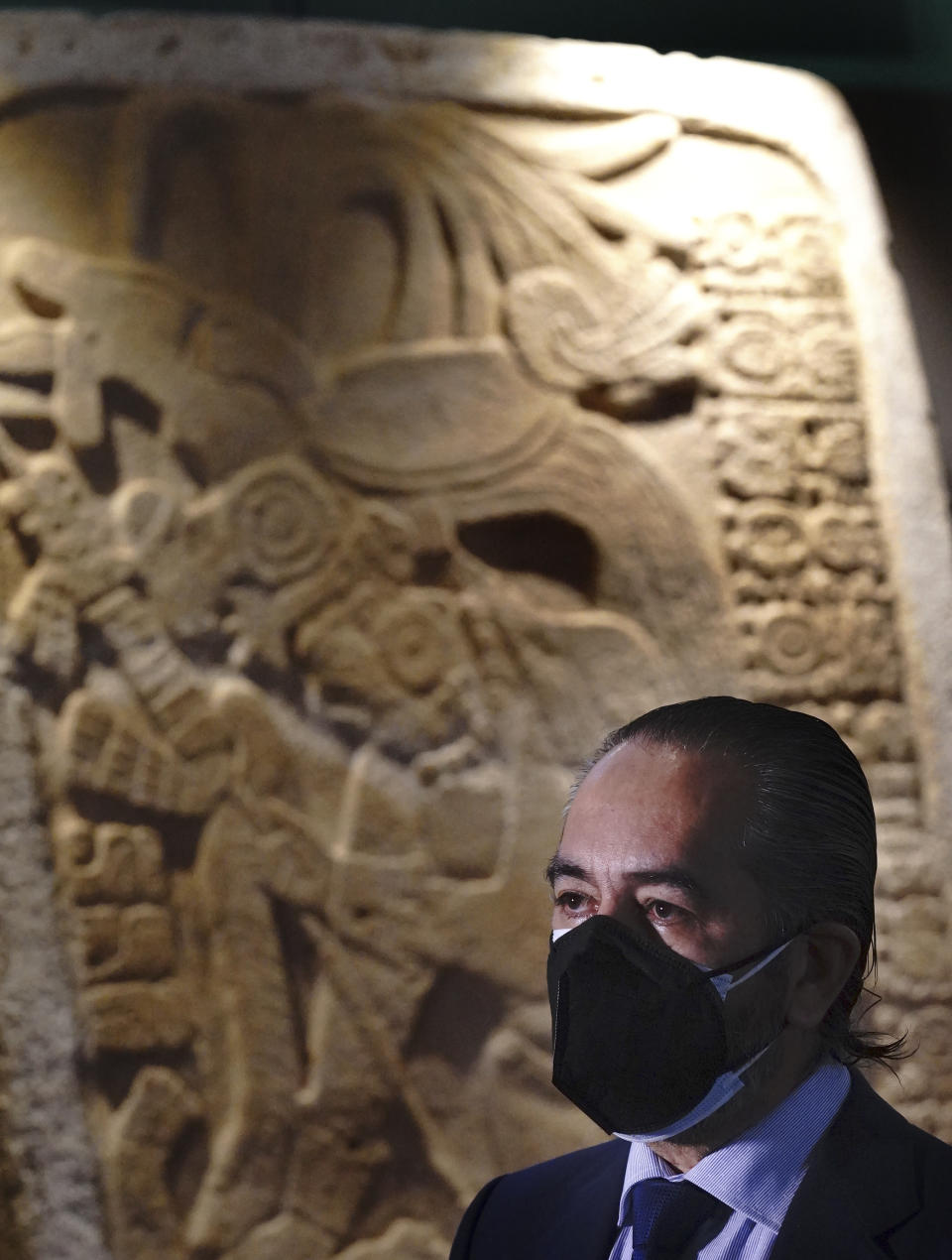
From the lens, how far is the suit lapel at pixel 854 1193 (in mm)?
964

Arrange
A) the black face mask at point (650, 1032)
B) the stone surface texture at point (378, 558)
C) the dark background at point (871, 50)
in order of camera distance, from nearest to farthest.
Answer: the black face mask at point (650, 1032) < the stone surface texture at point (378, 558) < the dark background at point (871, 50)

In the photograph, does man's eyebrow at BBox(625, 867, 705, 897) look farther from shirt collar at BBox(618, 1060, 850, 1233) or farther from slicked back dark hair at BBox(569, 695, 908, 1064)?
shirt collar at BBox(618, 1060, 850, 1233)

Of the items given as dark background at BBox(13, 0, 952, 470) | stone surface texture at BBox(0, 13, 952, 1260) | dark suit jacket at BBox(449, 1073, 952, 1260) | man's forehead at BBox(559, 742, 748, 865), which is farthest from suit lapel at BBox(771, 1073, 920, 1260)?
dark background at BBox(13, 0, 952, 470)

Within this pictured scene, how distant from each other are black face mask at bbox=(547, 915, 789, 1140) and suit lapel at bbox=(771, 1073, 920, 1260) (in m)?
0.09

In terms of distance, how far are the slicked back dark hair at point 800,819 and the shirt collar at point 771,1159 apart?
0.17 ft

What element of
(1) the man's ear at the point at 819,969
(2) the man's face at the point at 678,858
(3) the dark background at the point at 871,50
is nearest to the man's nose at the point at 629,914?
→ (2) the man's face at the point at 678,858

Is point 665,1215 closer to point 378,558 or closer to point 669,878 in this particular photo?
point 669,878

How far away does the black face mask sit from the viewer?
→ 1.06 m

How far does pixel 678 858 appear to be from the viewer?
105 cm

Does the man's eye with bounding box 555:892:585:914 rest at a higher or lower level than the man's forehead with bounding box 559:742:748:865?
lower

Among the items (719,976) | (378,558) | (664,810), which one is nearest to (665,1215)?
(719,976)

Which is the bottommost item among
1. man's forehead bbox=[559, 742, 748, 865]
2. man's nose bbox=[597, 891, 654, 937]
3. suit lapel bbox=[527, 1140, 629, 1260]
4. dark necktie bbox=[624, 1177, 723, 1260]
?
suit lapel bbox=[527, 1140, 629, 1260]

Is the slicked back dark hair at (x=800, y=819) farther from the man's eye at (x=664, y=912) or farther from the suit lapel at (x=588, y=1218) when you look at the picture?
the suit lapel at (x=588, y=1218)

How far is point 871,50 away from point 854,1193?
115 inches
